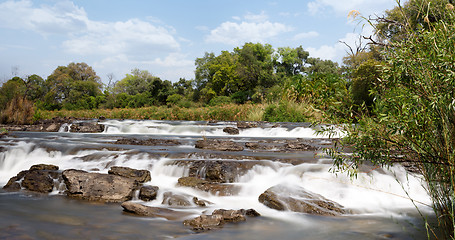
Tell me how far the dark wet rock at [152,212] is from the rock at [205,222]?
0.39 m

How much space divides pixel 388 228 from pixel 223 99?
34088 millimetres

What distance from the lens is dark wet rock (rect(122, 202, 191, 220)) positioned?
482 centimetres

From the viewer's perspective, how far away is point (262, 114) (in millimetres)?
21422

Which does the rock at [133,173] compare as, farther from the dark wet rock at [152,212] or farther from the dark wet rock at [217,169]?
the dark wet rock at [152,212]

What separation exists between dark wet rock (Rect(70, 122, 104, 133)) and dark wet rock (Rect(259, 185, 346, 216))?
14.0m

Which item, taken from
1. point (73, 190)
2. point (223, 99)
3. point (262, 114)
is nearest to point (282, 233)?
point (73, 190)

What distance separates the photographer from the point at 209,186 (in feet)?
19.8

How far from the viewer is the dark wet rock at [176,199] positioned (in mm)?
5475

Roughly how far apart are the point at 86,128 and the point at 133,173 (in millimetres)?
12300

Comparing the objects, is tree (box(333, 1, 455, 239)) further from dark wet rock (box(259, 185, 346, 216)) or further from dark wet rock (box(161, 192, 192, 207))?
dark wet rock (box(161, 192, 192, 207))


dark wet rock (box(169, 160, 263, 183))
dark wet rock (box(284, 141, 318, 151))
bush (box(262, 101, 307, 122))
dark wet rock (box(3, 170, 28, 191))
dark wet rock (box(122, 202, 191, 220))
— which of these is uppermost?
bush (box(262, 101, 307, 122))

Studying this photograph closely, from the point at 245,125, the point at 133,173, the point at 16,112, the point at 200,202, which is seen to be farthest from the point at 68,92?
the point at 200,202

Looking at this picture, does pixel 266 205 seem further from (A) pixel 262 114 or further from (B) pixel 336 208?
(A) pixel 262 114

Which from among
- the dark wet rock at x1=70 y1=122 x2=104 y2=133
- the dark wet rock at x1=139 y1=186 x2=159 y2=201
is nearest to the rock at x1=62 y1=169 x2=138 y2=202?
the dark wet rock at x1=139 y1=186 x2=159 y2=201
